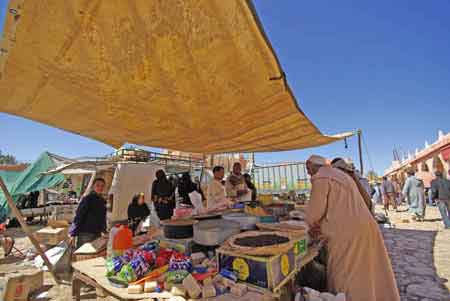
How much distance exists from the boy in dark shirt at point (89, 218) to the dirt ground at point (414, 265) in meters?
0.79

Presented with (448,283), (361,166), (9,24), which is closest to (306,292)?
(9,24)

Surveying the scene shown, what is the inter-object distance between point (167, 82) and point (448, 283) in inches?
176

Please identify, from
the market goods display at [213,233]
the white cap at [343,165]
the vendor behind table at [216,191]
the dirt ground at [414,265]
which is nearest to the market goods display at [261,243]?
the market goods display at [213,233]

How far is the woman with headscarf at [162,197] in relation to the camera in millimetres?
4727

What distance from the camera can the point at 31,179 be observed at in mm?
8570

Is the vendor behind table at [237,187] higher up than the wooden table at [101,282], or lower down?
higher up

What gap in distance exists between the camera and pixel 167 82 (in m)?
2.27

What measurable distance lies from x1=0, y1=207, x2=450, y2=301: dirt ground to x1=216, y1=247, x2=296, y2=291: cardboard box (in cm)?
256

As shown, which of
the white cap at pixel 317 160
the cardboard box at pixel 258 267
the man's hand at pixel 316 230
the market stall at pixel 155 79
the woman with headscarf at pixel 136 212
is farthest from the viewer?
the woman with headscarf at pixel 136 212

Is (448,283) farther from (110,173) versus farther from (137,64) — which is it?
(110,173)

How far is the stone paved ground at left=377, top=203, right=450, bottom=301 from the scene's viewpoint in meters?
3.05

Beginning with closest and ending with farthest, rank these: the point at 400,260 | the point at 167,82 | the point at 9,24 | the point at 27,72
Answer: the point at 9,24 < the point at 27,72 < the point at 167,82 < the point at 400,260

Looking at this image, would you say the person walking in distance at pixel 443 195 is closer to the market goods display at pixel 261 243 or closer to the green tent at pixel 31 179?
the market goods display at pixel 261 243

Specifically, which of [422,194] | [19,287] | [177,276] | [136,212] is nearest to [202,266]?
[177,276]
